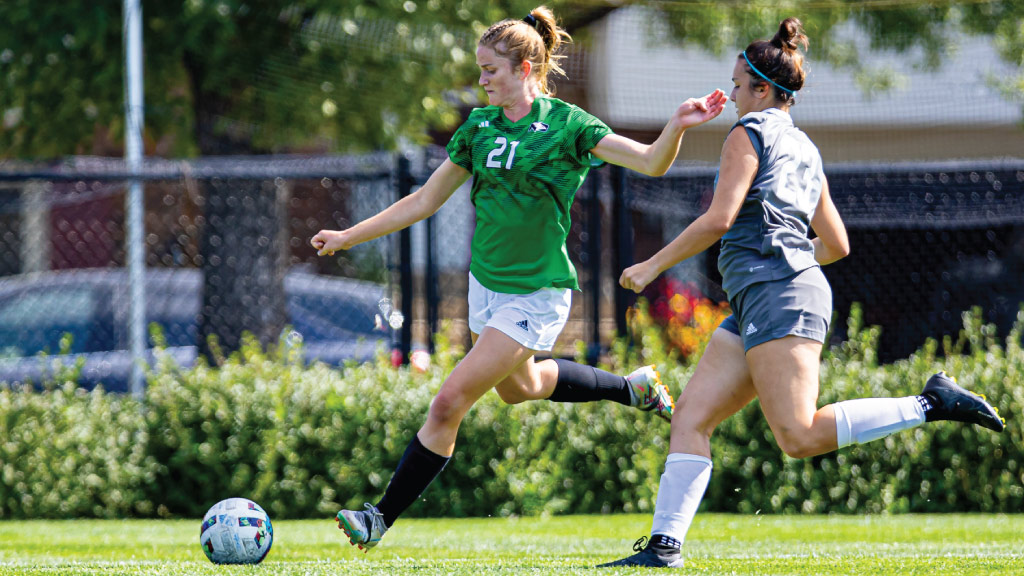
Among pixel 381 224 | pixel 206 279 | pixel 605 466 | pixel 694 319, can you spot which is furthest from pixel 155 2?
pixel 381 224

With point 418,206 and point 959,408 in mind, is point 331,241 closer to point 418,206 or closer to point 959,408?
point 418,206

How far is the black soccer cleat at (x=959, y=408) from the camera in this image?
4512 millimetres

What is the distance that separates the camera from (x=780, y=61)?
4.41 meters

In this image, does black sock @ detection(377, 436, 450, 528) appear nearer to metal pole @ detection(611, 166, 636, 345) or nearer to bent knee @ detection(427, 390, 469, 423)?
bent knee @ detection(427, 390, 469, 423)

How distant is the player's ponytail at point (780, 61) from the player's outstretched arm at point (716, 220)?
296mm

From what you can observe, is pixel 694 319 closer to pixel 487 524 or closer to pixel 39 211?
pixel 487 524

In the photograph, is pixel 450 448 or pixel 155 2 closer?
pixel 450 448

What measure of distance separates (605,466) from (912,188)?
14.0 ft

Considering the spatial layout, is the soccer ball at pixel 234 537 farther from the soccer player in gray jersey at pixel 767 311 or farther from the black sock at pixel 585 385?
the soccer player in gray jersey at pixel 767 311

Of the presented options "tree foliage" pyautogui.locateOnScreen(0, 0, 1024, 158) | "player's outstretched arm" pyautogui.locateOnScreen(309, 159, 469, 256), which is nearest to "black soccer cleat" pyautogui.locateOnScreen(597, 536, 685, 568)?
"player's outstretched arm" pyautogui.locateOnScreen(309, 159, 469, 256)

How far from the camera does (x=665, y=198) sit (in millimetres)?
A: 10836

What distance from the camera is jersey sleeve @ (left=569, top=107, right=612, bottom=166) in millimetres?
4746

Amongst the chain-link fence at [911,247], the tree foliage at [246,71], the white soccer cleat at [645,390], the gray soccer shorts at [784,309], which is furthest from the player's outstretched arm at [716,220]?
the tree foliage at [246,71]

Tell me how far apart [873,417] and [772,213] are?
2.69 feet
